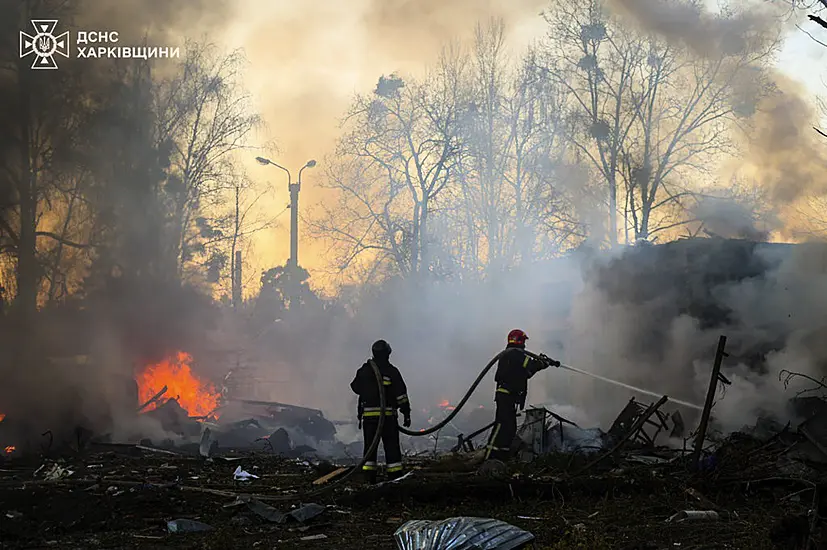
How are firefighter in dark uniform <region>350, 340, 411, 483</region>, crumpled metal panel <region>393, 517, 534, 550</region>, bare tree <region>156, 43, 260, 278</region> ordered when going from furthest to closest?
bare tree <region>156, 43, 260, 278</region>, firefighter in dark uniform <region>350, 340, 411, 483</region>, crumpled metal panel <region>393, 517, 534, 550</region>

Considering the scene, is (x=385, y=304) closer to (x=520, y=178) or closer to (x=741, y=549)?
(x=520, y=178)

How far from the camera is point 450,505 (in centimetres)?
771

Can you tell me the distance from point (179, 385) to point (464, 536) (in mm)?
13937

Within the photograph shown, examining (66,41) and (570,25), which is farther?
(570,25)

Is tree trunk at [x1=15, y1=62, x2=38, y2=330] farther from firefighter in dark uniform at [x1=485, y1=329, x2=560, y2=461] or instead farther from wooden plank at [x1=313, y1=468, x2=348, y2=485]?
firefighter in dark uniform at [x1=485, y1=329, x2=560, y2=461]

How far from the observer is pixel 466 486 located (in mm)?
7906

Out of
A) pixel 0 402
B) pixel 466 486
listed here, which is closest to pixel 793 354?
pixel 466 486

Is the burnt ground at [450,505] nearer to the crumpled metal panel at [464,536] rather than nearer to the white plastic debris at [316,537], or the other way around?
the white plastic debris at [316,537]

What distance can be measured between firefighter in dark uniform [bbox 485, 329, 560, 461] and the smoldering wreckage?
0.32 metres

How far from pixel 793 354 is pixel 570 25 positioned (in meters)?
15.4

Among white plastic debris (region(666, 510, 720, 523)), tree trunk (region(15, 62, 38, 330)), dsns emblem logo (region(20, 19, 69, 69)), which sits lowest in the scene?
white plastic debris (region(666, 510, 720, 523))

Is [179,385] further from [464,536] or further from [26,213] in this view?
[464,536]

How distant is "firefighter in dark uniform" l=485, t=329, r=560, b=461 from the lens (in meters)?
10.3

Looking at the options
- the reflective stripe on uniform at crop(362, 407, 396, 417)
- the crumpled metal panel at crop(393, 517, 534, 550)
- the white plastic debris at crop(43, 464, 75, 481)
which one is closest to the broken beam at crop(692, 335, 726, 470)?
the crumpled metal panel at crop(393, 517, 534, 550)
